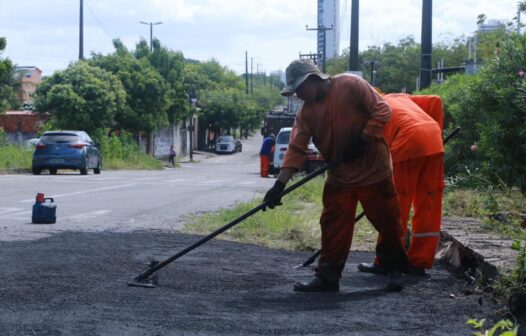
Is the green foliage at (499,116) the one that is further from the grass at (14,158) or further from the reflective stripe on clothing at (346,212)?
the grass at (14,158)

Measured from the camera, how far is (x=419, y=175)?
7.24 m

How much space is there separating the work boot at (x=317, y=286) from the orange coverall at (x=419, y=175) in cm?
107

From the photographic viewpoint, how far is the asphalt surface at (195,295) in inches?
188

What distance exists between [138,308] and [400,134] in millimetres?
2862

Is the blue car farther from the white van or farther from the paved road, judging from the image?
the paved road

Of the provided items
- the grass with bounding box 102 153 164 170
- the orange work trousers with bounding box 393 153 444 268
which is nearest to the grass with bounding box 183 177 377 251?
the orange work trousers with bounding box 393 153 444 268

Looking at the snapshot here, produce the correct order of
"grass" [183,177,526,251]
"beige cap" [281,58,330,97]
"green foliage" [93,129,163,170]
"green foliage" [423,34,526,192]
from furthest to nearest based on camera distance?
"green foliage" [93,129,163,170] < "green foliage" [423,34,526,192] < "grass" [183,177,526,251] < "beige cap" [281,58,330,97]

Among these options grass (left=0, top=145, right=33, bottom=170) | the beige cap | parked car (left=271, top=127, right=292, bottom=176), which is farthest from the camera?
grass (left=0, top=145, right=33, bottom=170)

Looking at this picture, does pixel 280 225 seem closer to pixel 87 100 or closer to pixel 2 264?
pixel 2 264

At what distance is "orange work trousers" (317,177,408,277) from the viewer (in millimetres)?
6383

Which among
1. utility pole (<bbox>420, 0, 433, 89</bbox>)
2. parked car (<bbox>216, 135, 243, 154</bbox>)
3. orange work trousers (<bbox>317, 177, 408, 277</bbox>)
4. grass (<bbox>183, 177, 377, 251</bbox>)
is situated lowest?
parked car (<bbox>216, 135, 243, 154</bbox>)

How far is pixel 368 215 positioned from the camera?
651cm

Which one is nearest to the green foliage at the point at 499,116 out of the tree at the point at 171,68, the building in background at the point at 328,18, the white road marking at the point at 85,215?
the white road marking at the point at 85,215

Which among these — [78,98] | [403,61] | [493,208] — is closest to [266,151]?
[493,208]
